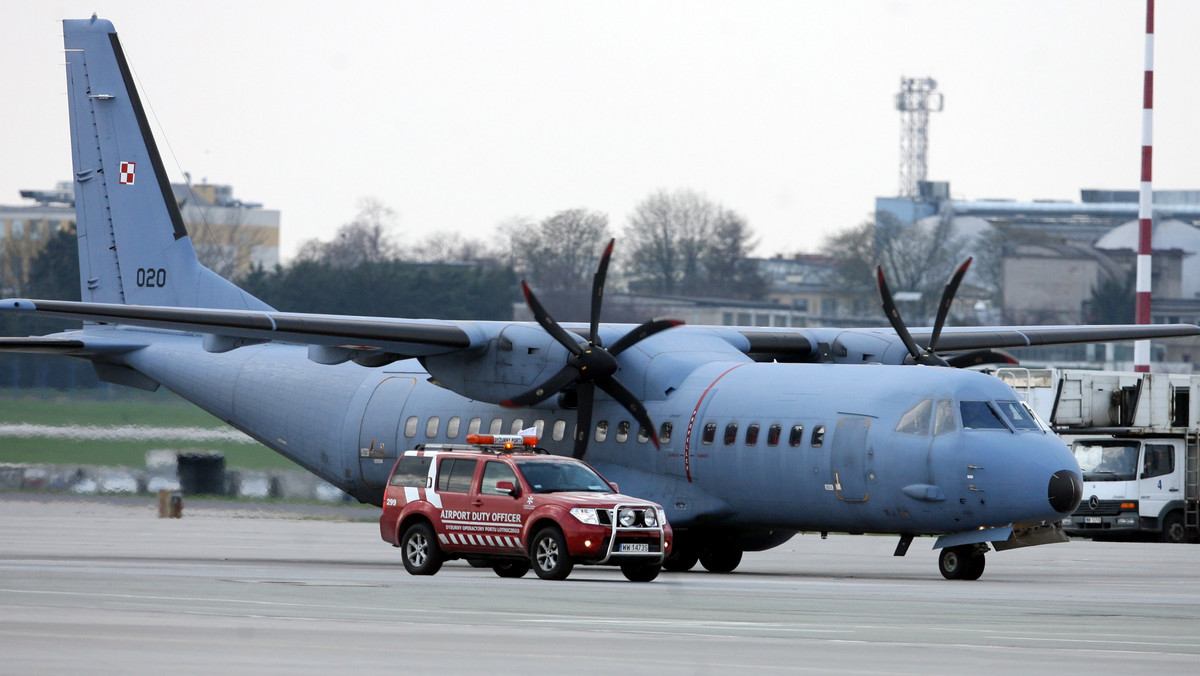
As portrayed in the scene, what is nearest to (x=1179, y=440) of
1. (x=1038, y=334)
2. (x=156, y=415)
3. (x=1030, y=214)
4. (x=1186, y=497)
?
(x=1186, y=497)

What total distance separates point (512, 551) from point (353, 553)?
21.5 feet

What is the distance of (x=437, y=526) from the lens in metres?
19.1

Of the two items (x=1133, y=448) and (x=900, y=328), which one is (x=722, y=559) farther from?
(x=1133, y=448)

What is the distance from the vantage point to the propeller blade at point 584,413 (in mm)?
22438

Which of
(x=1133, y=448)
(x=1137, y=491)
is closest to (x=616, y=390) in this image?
(x=1137, y=491)

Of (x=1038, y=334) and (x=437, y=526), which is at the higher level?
(x=1038, y=334)

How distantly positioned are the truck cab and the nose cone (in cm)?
1341

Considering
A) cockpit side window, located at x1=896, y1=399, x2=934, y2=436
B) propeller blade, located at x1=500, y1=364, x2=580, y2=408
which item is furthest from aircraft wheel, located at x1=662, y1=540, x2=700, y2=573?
cockpit side window, located at x1=896, y1=399, x2=934, y2=436

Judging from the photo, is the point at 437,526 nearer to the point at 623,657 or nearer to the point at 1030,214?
the point at 623,657

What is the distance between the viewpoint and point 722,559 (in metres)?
22.9

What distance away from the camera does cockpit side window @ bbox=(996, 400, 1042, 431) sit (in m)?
19.9

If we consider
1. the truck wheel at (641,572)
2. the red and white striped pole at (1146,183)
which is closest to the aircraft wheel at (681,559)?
the truck wheel at (641,572)

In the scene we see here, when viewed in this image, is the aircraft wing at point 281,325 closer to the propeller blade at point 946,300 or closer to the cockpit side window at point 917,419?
the cockpit side window at point 917,419

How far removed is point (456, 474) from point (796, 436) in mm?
4372
